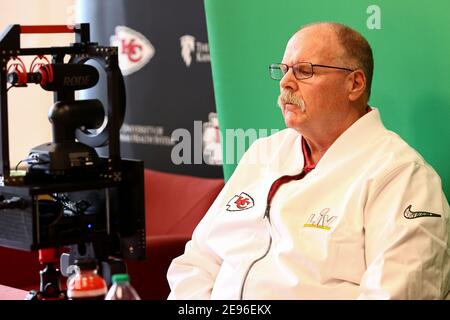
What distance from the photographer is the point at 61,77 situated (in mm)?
2312

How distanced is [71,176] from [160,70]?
2.12m

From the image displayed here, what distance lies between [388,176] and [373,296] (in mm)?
304

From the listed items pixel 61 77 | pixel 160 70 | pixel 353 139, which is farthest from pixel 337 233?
pixel 160 70

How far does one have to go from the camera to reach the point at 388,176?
87.7 inches

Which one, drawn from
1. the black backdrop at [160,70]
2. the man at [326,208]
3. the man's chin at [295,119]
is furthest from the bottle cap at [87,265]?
the black backdrop at [160,70]

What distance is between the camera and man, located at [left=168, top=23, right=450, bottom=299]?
2.14 meters

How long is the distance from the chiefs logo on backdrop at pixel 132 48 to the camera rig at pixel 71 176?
1885 millimetres

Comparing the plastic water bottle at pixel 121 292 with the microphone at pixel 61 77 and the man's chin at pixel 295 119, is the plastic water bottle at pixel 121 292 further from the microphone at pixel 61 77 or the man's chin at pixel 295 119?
the man's chin at pixel 295 119

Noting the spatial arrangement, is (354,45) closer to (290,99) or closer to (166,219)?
(290,99)

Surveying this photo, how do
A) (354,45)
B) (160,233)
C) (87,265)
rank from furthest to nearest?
(160,233), (354,45), (87,265)

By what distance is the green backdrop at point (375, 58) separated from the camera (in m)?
2.50

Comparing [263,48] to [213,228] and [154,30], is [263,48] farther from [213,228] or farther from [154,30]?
[154,30]
